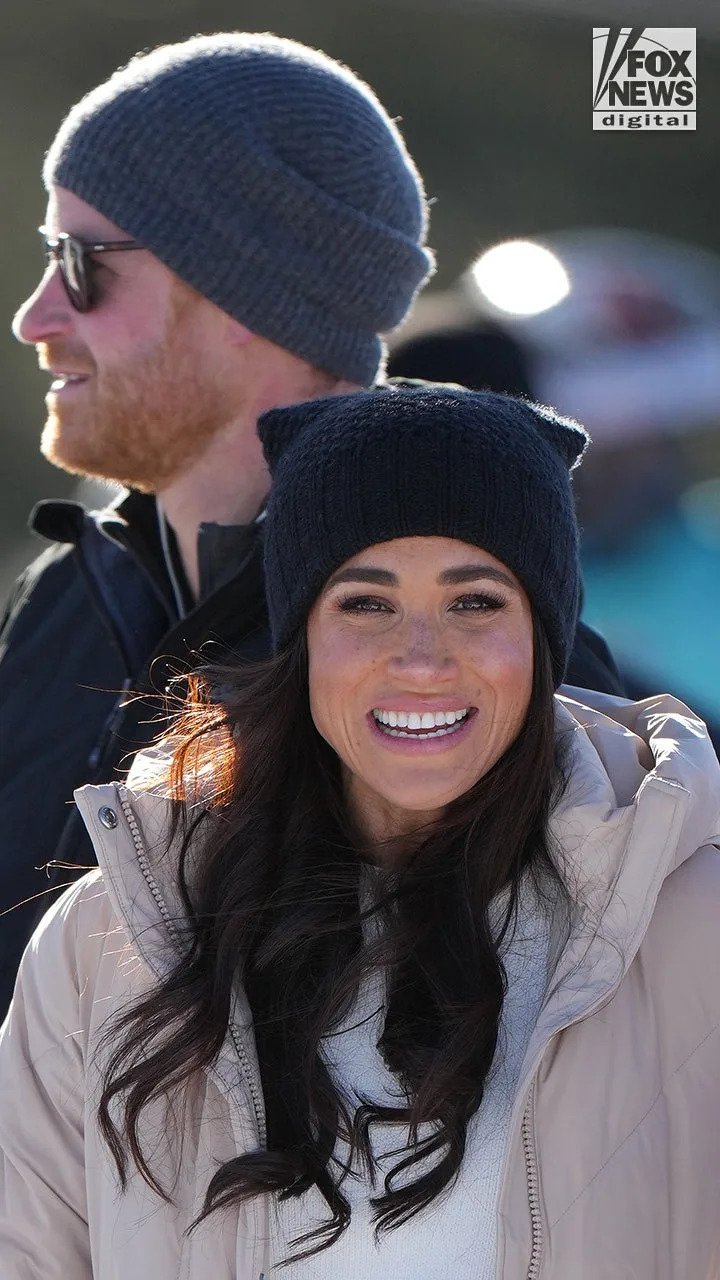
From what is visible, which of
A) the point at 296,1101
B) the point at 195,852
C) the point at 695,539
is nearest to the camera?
the point at 296,1101

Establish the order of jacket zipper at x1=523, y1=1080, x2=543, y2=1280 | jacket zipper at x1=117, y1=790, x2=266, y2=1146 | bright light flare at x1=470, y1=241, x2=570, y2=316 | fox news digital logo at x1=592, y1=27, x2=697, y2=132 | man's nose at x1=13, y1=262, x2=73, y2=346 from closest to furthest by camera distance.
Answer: jacket zipper at x1=523, y1=1080, x2=543, y2=1280 < jacket zipper at x1=117, y1=790, x2=266, y2=1146 < man's nose at x1=13, y1=262, x2=73, y2=346 < fox news digital logo at x1=592, y1=27, x2=697, y2=132 < bright light flare at x1=470, y1=241, x2=570, y2=316

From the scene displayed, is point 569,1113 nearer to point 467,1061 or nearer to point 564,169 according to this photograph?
point 467,1061

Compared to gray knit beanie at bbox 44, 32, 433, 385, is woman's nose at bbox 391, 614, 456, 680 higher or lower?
lower

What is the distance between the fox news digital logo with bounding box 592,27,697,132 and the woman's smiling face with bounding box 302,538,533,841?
172cm

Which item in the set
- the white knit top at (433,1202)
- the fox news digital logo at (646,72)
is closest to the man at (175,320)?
the white knit top at (433,1202)

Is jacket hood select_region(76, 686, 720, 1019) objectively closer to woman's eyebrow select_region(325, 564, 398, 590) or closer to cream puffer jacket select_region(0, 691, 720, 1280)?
cream puffer jacket select_region(0, 691, 720, 1280)

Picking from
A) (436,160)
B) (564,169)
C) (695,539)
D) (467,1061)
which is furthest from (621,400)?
(467,1061)

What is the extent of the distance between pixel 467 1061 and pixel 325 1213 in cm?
21

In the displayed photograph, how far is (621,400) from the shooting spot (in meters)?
3.10

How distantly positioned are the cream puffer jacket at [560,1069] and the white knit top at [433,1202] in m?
0.03

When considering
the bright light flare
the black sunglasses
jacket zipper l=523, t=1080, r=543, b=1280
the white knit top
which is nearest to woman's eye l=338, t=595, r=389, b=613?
the white knit top

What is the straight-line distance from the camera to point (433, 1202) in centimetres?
146

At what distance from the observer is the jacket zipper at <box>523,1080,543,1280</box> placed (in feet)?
4.54

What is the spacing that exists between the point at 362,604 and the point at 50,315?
92 centimetres
